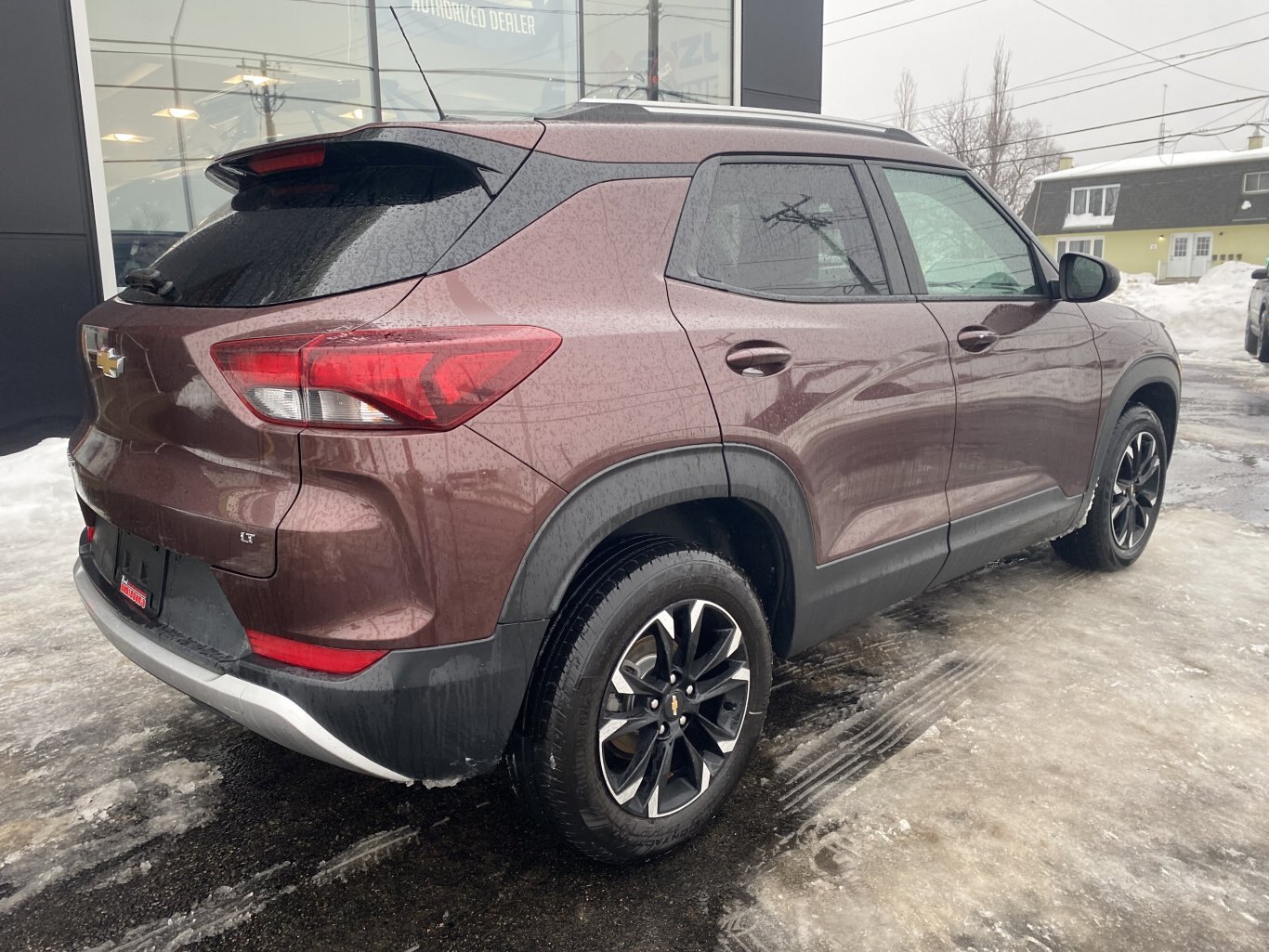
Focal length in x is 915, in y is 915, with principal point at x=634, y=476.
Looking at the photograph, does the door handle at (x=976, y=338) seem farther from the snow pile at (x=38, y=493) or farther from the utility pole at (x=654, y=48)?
the utility pole at (x=654, y=48)


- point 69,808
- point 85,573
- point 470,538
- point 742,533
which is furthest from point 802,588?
point 69,808

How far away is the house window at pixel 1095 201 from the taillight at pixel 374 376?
5158 centimetres

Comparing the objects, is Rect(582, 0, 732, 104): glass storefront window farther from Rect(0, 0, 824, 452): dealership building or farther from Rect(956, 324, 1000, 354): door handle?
Rect(956, 324, 1000, 354): door handle

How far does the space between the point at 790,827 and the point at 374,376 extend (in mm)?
1577

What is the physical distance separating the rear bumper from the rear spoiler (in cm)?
99

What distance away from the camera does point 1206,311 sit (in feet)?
59.7

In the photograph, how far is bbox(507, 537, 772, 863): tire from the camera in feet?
6.57

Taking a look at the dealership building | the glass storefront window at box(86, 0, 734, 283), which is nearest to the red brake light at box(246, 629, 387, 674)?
the dealership building

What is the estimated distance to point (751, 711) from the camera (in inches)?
95.1

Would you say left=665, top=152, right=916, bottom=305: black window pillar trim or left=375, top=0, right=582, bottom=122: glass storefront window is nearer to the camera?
left=665, top=152, right=916, bottom=305: black window pillar trim

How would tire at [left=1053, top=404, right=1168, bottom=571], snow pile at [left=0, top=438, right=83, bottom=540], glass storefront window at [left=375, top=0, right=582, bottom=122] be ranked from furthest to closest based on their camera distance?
glass storefront window at [left=375, top=0, right=582, bottom=122] < snow pile at [left=0, top=438, right=83, bottom=540] < tire at [left=1053, top=404, right=1168, bottom=571]

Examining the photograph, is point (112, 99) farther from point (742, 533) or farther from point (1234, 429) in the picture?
point (1234, 429)

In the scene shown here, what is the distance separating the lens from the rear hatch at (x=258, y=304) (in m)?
1.83

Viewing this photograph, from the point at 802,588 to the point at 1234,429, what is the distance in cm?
744
